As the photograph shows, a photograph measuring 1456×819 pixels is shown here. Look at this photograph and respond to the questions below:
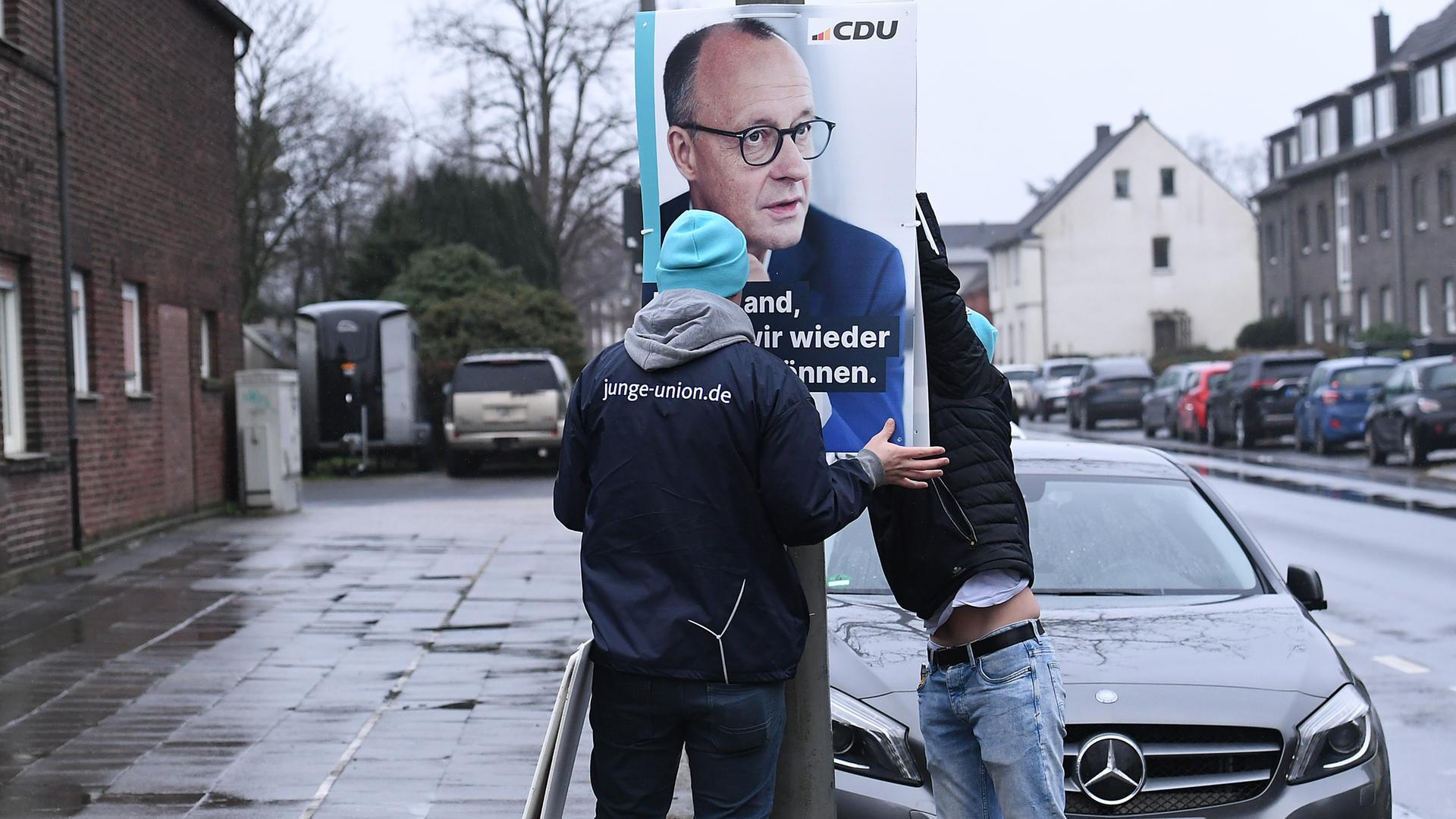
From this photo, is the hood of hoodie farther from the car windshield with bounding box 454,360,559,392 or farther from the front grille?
the car windshield with bounding box 454,360,559,392

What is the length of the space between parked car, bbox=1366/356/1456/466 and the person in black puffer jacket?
21220mm

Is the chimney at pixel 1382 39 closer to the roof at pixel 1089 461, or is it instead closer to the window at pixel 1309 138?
the window at pixel 1309 138

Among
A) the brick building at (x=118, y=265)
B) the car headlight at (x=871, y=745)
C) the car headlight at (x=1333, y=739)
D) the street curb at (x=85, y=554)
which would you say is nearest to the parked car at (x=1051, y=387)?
the brick building at (x=118, y=265)

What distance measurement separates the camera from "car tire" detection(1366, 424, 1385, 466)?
80.7ft

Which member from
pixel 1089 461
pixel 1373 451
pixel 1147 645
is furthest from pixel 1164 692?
pixel 1373 451

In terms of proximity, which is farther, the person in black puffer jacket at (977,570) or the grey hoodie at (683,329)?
the person in black puffer jacket at (977,570)

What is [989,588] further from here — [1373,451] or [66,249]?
[1373,451]

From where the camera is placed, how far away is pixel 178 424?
54.6 ft

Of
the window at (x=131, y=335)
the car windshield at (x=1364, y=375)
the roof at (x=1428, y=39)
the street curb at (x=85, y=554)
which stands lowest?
the street curb at (x=85, y=554)

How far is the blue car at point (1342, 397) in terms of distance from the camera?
1054 inches

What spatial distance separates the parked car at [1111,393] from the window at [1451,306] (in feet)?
47.7

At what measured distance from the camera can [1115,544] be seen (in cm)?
593

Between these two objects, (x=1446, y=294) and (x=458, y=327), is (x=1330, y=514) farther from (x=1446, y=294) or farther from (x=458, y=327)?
(x=1446, y=294)

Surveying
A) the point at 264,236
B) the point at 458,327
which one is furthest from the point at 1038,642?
the point at 264,236
